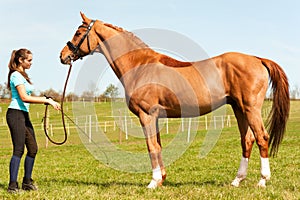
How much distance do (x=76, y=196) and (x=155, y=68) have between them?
2.42 metres

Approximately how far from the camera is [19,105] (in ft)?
17.6

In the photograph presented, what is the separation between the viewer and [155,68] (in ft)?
19.0

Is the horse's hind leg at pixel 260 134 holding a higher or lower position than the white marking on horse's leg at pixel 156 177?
higher

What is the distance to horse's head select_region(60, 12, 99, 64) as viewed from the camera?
20.1 feet

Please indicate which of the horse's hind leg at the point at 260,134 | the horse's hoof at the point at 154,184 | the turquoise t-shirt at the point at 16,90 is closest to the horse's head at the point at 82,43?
the turquoise t-shirt at the point at 16,90

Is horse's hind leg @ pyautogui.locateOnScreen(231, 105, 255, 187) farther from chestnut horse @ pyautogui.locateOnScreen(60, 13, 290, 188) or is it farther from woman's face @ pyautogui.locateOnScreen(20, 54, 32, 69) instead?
woman's face @ pyautogui.locateOnScreen(20, 54, 32, 69)

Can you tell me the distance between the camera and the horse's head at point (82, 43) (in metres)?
6.12

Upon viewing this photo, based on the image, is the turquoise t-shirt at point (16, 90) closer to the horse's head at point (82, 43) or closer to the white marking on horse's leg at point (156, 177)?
the horse's head at point (82, 43)

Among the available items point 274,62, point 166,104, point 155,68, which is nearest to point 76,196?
point 166,104

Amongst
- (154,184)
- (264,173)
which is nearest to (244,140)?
(264,173)

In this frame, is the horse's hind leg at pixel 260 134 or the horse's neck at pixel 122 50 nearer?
the horse's hind leg at pixel 260 134

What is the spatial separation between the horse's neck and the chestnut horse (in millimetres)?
25

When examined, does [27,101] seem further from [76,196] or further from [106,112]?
[106,112]

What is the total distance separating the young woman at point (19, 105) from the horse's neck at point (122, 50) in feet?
4.37
